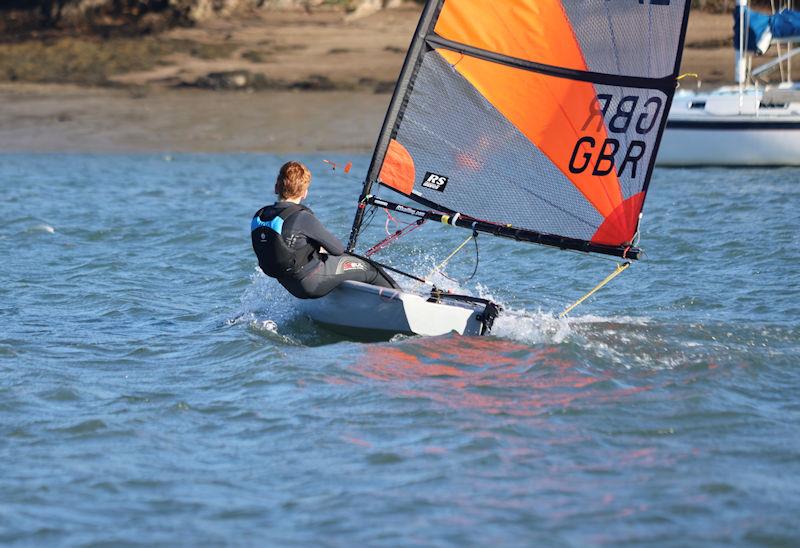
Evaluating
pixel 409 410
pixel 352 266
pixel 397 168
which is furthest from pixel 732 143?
pixel 409 410

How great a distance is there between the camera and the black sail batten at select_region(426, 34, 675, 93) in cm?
673

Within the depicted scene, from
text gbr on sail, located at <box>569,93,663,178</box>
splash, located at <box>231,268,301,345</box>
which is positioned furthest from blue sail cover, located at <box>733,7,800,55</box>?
splash, located at <box>231,268,301,345</box>

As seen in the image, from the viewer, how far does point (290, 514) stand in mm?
4656

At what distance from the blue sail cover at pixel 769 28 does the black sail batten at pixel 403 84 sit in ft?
27.6

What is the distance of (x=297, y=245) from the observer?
263 inches

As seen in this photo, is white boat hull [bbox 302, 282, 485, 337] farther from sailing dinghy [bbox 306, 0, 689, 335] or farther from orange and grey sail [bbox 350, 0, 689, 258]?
orange and grey sail [bbox 350, 0, 689, 258]

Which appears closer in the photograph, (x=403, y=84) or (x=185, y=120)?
(x=403, y=84)

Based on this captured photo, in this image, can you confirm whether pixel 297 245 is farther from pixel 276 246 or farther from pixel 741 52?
pixel 741 52

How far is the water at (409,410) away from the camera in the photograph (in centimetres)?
461

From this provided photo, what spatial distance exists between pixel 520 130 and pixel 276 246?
1.67 metres

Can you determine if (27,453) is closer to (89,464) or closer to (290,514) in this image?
(89,464)

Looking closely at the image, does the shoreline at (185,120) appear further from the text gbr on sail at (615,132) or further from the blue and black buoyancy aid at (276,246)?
the blue and black buoyancy aid at (276,246)

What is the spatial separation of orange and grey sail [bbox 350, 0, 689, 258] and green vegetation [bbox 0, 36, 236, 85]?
1214 cm

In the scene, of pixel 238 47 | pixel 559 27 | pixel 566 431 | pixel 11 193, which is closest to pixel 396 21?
pixel 238 47
